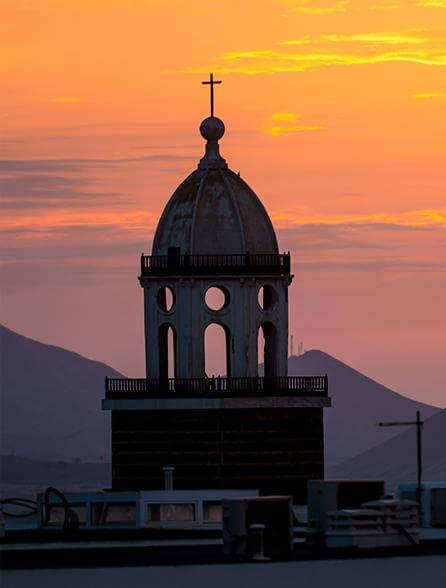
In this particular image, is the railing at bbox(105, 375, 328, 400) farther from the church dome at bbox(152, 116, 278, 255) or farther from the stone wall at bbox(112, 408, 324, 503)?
the church dome at bbox(152, 116, 278, 255)

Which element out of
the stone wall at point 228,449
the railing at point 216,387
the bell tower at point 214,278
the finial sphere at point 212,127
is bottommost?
the stone wall at point 228,449

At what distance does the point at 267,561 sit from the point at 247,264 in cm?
2430

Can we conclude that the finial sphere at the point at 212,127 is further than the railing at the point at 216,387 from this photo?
Yes

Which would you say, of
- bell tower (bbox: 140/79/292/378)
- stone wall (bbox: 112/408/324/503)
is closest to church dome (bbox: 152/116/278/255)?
bell tower (bbox: 140/79/292/378)

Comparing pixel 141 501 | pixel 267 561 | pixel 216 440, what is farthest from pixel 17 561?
pixel 216 440

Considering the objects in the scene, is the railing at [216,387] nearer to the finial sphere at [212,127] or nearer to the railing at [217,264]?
the railing at [217,264]

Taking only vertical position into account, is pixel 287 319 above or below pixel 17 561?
above

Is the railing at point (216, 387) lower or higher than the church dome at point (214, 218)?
lower

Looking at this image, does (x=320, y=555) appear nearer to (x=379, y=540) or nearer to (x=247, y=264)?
(x=379, y=540)

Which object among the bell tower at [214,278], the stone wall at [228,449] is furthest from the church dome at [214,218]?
the stone wall at [228,449]

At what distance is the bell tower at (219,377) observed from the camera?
93.8 meters

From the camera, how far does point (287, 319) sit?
96.7 meters

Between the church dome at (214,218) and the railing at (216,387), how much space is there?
13.1 feet

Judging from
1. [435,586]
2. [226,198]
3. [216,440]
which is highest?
[226,198]
